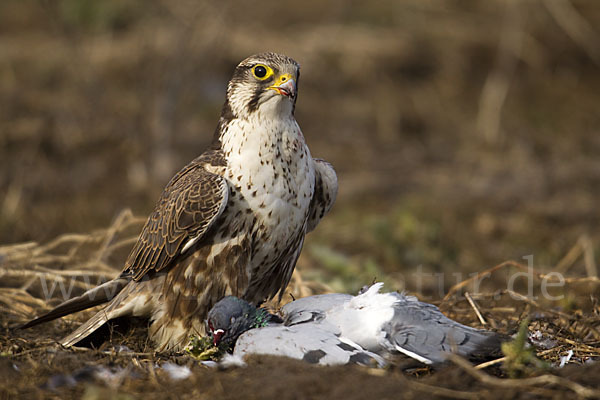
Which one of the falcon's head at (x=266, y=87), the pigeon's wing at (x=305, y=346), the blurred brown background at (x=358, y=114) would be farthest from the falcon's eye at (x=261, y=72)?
the blurred brown background at (x=358, y=114)

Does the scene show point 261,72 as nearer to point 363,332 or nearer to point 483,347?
point 363,332

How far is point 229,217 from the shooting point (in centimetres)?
378

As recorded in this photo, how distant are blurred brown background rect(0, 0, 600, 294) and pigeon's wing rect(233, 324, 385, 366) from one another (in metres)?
2.26

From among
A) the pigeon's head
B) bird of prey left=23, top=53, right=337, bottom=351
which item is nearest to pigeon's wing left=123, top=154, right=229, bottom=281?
bird of prey left=23, top=53, right=337, bottom=351

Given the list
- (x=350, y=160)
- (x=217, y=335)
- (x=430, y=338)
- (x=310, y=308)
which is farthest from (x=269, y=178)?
(x=350, y=160)

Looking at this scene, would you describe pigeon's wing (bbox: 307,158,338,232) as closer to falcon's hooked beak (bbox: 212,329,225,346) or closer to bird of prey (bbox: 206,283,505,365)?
bird of prey (bbox: 206,283,505,365)

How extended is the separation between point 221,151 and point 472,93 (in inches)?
317

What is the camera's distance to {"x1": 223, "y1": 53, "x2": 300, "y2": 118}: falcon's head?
12.6 feet

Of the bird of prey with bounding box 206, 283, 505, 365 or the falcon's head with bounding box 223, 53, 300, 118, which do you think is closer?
the bird of prey with bounding box 206, 283, 505, 365

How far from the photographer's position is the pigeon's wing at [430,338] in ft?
11.1

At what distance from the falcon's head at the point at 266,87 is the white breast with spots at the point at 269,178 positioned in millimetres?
60

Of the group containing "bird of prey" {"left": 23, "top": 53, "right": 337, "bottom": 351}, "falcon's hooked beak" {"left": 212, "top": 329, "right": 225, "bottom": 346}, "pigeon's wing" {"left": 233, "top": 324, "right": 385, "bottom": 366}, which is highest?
"bird of prey" {"left": 23, "top": 53, "right": 337, "bottom": 351}

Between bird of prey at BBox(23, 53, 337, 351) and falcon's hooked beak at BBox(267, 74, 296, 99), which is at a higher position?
falcon's hooked beak at BBox(267, 74, 296, 99)

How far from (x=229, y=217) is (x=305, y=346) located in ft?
2.58
